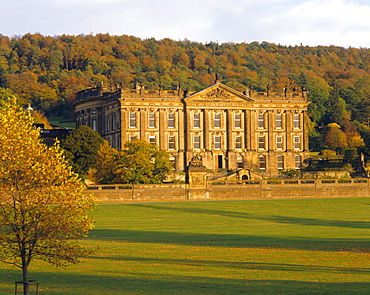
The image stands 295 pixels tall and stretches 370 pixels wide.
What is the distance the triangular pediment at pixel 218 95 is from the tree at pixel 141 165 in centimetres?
2299

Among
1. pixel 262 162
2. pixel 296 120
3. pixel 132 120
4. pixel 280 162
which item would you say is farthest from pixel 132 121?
pixel 296 120

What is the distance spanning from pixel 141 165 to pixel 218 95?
31556 mm

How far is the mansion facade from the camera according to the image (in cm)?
10606

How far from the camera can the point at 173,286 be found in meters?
25.6

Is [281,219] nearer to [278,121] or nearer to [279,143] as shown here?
[279,143]

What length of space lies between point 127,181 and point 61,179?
54.4 meters

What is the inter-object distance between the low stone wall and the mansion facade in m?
33.6

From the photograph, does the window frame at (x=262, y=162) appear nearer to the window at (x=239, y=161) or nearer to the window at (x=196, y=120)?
the window at (x=239, y=161)

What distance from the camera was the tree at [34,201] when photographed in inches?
891

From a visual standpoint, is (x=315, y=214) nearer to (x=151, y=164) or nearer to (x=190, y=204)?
(x=190, y=204)

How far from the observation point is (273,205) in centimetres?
6269

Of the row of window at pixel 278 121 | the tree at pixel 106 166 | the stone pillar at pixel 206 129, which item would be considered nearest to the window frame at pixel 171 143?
the stone pillar at pixel 206 129

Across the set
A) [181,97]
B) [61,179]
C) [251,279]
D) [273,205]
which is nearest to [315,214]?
[273,205]

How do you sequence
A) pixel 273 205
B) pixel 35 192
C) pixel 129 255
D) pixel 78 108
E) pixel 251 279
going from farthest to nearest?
pixel 78 108 < pixel 273 205 < pixel 129 255 < pixel 251 279 < pixel 35 192
